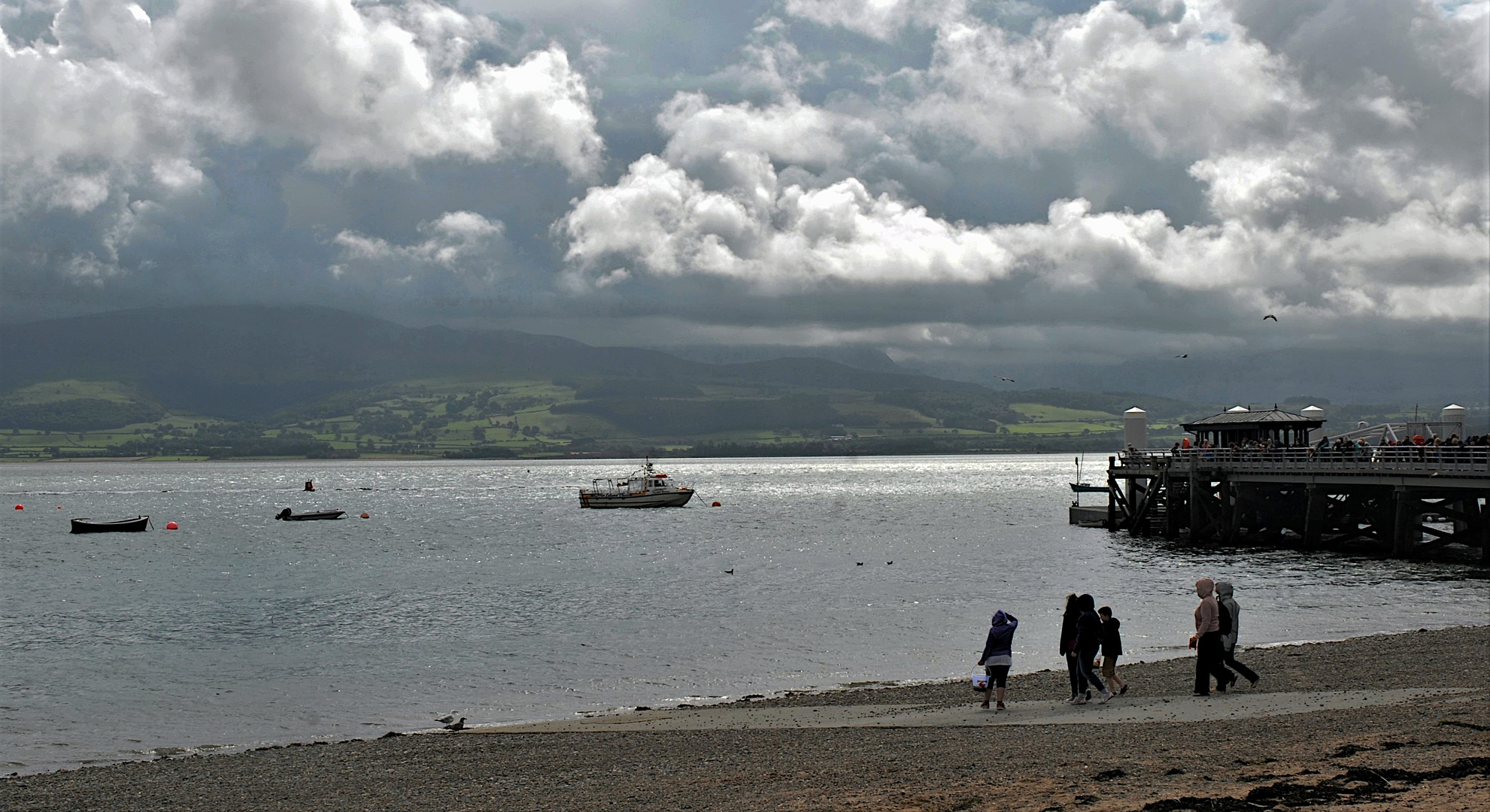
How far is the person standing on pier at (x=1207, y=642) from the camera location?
21.5 meters

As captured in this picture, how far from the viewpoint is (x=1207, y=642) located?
864 inches

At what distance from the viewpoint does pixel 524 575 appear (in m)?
63.5

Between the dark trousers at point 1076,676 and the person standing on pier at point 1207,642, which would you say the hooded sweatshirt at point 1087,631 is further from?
the person standing on pier at point 1207,642

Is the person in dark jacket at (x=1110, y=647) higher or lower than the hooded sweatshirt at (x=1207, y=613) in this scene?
lower

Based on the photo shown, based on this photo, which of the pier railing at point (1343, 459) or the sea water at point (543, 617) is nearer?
the sea water at point (543, 617)

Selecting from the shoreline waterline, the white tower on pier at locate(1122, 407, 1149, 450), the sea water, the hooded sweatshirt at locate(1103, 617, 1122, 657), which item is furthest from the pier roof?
the hooded sweatshirt at locate(1103, 617, 1122, 657)

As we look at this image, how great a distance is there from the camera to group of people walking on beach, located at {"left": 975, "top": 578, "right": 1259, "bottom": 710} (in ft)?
70.9

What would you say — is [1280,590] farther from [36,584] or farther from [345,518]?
[345,518]

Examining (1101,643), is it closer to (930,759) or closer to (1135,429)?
(930,759)

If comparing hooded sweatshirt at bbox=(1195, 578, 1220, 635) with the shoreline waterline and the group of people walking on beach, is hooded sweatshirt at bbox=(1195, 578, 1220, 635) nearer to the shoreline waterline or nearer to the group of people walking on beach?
the group of people walking on beach

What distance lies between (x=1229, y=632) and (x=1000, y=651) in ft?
14.3

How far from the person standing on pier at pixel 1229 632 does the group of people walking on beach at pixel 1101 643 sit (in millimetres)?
14

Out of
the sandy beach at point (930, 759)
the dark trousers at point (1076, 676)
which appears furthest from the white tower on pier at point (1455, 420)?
the dark trousers at point (1076, 676)

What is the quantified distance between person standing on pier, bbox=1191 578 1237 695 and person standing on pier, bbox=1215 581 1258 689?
0.15 m
